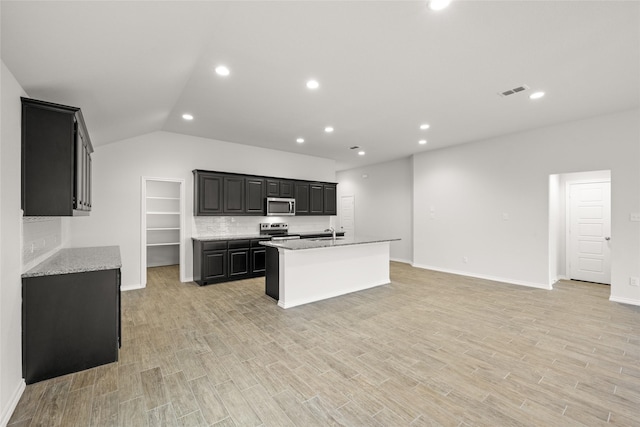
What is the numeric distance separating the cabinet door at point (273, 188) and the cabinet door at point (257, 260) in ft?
4.44

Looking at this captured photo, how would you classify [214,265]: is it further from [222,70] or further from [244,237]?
[222,70]

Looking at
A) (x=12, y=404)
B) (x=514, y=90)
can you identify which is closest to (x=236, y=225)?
(x=12, y=404)

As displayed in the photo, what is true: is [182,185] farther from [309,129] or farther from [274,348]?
[274,348]

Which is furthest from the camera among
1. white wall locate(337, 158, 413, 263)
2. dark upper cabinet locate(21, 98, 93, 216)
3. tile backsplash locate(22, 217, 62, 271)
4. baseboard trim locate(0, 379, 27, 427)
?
white wall locate(337, 158, 413, 263)

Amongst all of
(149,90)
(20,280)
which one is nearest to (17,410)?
(20,280)

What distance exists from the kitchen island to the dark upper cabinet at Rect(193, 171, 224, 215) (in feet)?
5.79

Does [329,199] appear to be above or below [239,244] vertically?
above

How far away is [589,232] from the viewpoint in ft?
18.3

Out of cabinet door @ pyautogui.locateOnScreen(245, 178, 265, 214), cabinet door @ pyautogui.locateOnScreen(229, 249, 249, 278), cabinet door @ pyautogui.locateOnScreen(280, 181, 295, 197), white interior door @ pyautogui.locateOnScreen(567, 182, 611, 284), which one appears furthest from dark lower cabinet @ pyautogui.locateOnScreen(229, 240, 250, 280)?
white interior door @ pyautogui.locateOnScreen(567, 182, 611, 284)

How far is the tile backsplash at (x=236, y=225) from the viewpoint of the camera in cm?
573

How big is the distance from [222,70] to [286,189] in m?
3.84

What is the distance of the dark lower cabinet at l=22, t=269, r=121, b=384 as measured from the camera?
2.22 meters

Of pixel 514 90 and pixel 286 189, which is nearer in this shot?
pixel 514 90

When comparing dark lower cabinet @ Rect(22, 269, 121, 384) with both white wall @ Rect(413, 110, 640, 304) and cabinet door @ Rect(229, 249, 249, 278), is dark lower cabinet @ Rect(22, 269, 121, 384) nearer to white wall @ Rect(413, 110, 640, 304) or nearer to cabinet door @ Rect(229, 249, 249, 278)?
cabinet door @ Rect(229, 249, 249, 278)
